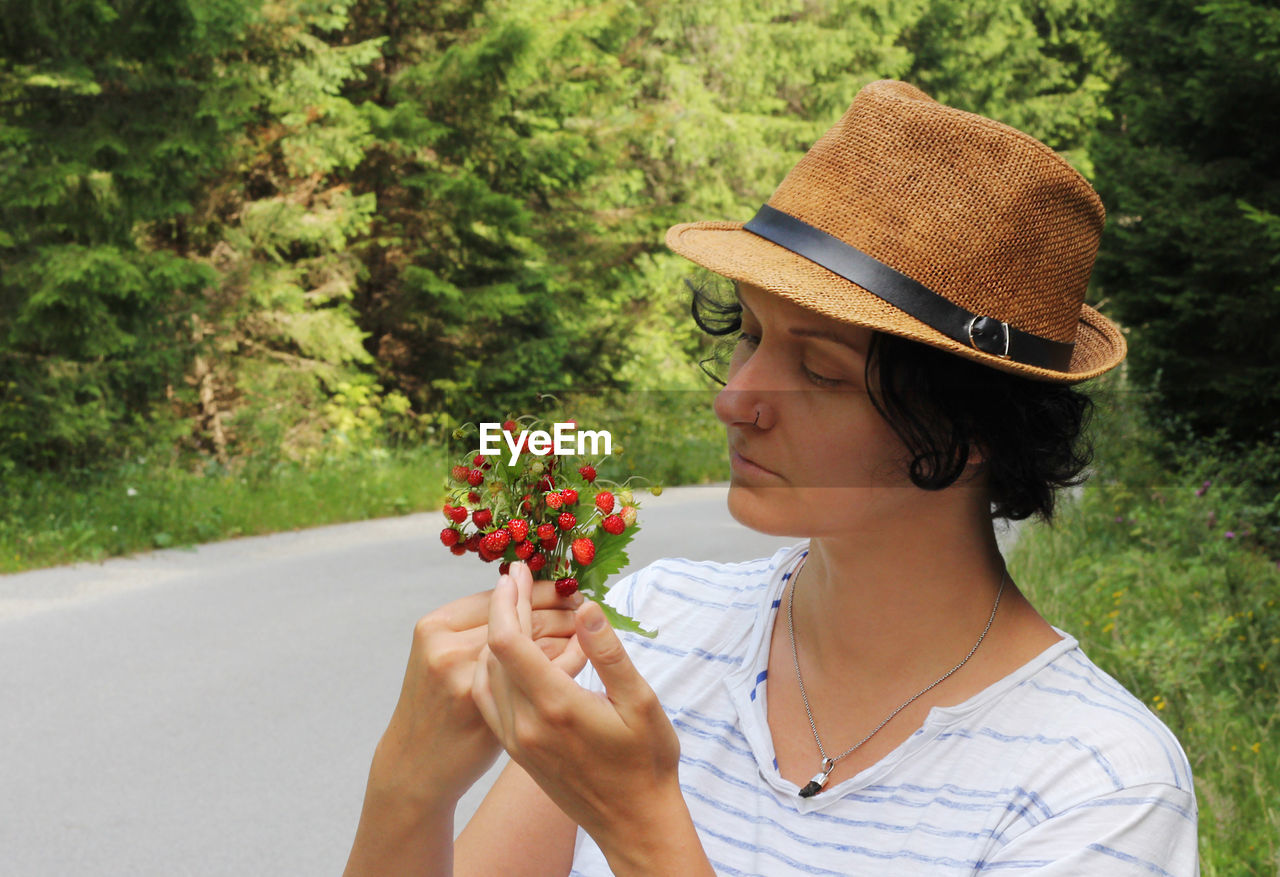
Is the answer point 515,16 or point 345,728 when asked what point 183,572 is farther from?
point 515,16

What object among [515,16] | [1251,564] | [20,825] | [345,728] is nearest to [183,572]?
[345,728]

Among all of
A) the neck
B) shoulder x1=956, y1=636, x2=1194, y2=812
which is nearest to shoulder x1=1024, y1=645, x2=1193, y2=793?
shoulder x1=956, y1=636, x2=1194, y2=812

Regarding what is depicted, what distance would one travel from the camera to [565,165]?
40.8ft

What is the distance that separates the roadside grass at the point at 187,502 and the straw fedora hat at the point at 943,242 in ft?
17.4

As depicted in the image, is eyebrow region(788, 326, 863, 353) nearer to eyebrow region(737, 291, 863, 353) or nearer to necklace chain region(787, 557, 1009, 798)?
eyebrow region(737, 291, 863, 353)

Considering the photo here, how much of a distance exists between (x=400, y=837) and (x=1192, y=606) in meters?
4.80

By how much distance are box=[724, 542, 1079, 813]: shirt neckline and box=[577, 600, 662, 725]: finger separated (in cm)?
34

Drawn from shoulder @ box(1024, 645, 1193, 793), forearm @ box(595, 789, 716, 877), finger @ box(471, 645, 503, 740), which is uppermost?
finger @ box(471, 645, 503, 740)

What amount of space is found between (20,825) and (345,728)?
1.20 meters

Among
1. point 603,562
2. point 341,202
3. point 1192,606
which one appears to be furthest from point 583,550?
point 341,202

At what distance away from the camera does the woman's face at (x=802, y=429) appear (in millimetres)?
1261

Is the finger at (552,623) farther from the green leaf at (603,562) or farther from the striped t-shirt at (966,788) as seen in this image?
the striped t-shirt at (966,788)

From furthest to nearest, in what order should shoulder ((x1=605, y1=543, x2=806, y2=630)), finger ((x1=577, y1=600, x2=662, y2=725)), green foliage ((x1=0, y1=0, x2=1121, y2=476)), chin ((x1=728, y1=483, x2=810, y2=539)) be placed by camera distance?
green foliage ((x1=0, y1=0, x2=1121, y2=476)) < shoulder ((x1=605, y1=543, x2=806, y2=630)) < chin ((x1=728, y1=483, x2=810, y2=539)) < finger ((x1=577, y1=600, x2=662, y2=725))

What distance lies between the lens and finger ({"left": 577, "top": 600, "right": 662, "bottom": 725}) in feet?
3.40
